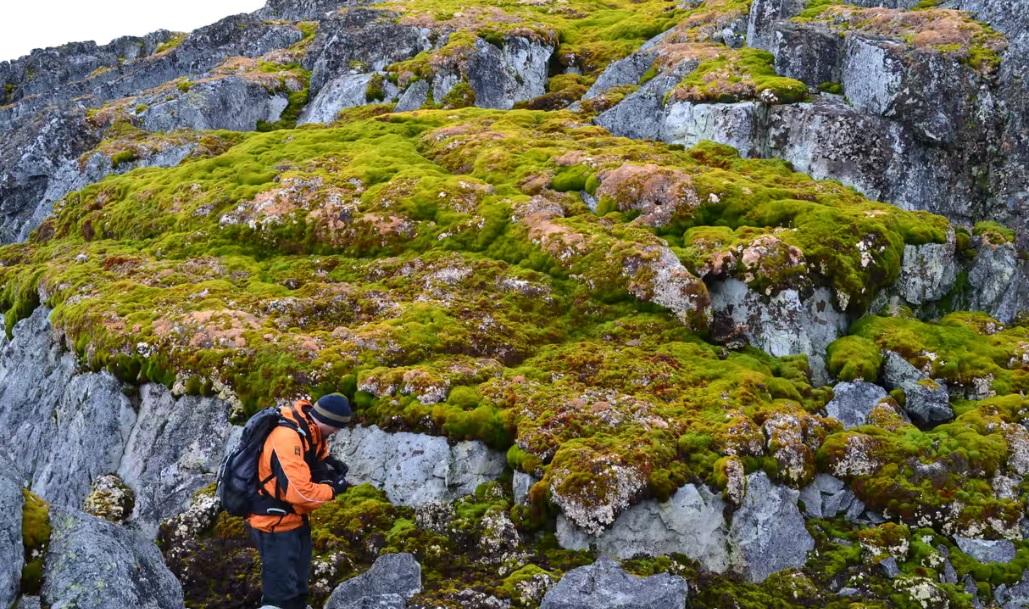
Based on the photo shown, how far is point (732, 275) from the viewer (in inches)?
898

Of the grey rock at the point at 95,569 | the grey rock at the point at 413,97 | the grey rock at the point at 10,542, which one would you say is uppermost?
the grey rock at the point at 413,97

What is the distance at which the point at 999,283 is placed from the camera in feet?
84.0

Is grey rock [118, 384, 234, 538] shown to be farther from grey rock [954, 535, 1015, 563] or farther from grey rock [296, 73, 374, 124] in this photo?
grey rock [296, 73, 374, 124]

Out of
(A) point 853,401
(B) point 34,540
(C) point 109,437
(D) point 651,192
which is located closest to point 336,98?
(D) point 651,192

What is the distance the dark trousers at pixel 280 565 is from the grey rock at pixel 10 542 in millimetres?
3074

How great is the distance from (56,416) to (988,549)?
74.7 ft

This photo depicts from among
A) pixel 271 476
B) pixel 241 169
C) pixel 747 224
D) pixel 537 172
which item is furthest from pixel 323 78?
pixel 271 476

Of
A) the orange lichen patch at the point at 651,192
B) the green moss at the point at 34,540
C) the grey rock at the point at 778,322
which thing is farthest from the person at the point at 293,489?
the orange lichen patch at the point at 651,192

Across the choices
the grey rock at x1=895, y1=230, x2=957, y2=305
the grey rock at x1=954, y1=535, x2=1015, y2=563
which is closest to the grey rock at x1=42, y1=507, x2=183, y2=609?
the grey rock at x1=954, y1=535, x2=1015, y2=563

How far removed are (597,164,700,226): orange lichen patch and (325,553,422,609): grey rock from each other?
14.5 m

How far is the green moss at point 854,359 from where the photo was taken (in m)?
21.0

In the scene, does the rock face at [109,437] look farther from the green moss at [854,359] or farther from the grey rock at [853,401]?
the green moss at [854,359]

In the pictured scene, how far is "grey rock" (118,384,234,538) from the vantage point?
17875 mm

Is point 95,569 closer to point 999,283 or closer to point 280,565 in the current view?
point 280,565
